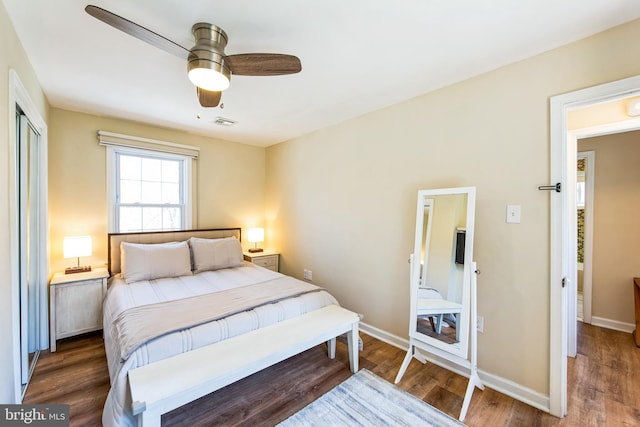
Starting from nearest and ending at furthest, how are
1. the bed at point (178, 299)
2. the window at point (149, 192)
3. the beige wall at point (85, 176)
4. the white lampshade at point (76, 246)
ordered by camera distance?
the bed at point (178, 299), the white lampshade at point (76, 246), the beige wall at point (85, 176), the window at point (149, 192)

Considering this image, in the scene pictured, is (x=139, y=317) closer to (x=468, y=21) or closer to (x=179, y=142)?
(x=179, y=142)

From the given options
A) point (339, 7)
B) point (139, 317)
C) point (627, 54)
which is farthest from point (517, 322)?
point (139, 317)

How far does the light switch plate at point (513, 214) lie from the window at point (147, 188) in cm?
372

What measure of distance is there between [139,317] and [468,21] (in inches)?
111

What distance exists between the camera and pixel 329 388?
2055 mm

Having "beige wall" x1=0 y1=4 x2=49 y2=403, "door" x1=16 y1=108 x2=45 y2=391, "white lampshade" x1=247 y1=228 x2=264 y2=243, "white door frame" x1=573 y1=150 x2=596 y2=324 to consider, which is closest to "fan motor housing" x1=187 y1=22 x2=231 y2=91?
"beige wall" x1=0 y1=4 x2=49 y2=403

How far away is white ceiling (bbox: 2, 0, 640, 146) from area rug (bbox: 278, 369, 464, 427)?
2447mm

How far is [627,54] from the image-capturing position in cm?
157

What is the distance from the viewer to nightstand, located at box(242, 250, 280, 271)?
13.0 feet

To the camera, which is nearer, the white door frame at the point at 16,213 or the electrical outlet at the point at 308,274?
the white door frame at the point at 16,213

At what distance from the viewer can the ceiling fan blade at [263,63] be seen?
59.8 inches

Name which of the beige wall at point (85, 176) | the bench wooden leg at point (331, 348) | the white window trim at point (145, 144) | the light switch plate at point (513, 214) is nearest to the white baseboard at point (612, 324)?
the light switch plate at point (513, 214)

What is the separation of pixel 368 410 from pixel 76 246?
3.12 metres

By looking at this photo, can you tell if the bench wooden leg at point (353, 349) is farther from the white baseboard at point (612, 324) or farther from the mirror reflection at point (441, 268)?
the white baseboard at point (612, 324)
